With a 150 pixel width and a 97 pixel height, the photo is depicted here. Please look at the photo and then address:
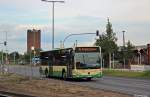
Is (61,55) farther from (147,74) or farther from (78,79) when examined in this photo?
(147,74)

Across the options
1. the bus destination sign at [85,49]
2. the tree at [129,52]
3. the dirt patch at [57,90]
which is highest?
the tree at [129,52]

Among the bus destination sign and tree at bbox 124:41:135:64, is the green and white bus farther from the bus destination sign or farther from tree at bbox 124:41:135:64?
tree at bbox 124:41:135:64

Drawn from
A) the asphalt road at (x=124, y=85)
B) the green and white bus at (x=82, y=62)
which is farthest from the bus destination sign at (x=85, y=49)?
the asphalt road at (x=124, y=85)

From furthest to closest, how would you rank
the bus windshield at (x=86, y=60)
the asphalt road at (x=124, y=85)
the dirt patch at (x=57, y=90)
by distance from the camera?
1. the bus windshield at (x=86, y=60)
2. the asphalt road at (x=124, y=85)
3. the dirt patch at (x=57, y=90)

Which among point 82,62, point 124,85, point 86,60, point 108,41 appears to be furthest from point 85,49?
point 108,41

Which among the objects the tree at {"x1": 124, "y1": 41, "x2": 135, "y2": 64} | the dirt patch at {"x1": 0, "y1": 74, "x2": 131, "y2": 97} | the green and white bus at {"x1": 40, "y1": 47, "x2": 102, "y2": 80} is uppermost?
the tree at {"x1": 124, "y1": 41, "x2": 135, "y2": 64}

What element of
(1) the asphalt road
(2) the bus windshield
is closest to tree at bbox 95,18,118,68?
(1) the asphalt road

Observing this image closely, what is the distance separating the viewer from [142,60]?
12219cm

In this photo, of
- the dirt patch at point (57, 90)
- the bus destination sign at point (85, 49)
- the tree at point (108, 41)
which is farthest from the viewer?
the tree at point (108, 41)

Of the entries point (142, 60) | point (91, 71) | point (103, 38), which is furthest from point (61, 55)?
point (142, 60)

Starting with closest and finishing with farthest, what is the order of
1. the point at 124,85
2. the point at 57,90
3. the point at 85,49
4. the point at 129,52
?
1. the point at 57,90
2. the point at 124,85
3. the point at 85,49
4. the point at 129,52

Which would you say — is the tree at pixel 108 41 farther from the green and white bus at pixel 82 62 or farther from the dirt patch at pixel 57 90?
the dirt patch at pixel 57 90

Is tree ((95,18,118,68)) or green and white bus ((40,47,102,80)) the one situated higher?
tree ((95,18,118,68))

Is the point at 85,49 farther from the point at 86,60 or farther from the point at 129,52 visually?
the point at 129,52
